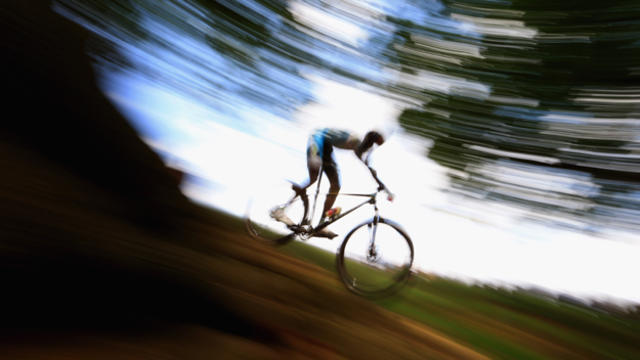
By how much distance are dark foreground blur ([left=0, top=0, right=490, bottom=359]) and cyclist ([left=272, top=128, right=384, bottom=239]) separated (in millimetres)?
448

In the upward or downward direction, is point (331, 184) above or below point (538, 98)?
below

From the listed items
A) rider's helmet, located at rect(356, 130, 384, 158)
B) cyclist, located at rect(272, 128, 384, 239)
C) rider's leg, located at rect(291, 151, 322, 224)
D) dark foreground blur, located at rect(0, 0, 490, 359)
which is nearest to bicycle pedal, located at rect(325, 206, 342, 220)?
cyclist, located at rect(272, 128, 384, 239)

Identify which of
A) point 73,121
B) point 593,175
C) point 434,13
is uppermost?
point 434,13

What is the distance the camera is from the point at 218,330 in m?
0.66

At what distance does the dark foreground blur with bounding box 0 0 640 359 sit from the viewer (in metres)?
0.48

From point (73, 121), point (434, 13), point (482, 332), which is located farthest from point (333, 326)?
point (482, 332)

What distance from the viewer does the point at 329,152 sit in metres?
1.18

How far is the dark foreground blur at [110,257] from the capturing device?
0.48 meters

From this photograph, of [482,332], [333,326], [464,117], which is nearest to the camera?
[333,326]

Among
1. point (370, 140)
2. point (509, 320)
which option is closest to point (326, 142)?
point (370, 140)

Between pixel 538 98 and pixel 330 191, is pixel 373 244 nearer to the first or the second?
pixel 330 191

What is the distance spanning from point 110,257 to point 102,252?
0.6 inches

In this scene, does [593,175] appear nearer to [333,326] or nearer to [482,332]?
[333,326]

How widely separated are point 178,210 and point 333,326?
1.68 ft
